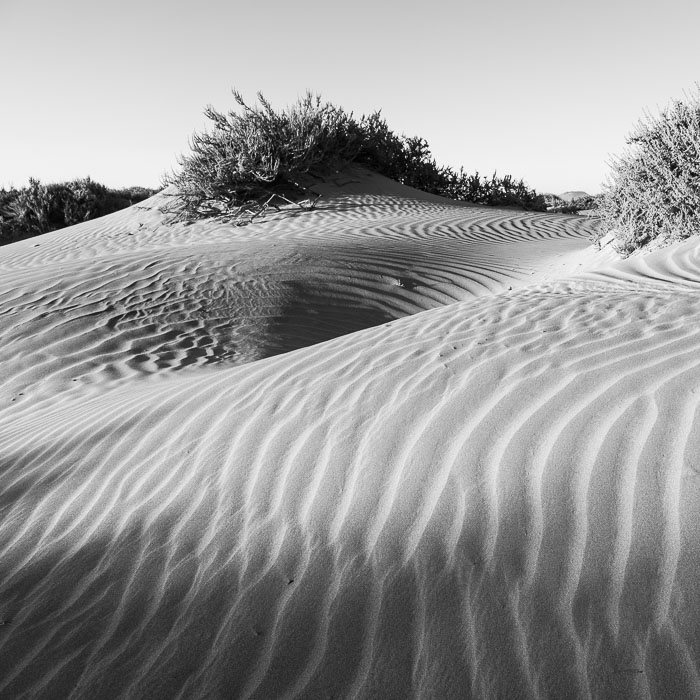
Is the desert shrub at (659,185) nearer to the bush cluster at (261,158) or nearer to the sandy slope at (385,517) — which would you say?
the sandy slope at (385,517)

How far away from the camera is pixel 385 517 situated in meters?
2.36

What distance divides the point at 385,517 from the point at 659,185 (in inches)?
318

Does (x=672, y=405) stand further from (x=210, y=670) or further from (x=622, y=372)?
(x=210, y=670)

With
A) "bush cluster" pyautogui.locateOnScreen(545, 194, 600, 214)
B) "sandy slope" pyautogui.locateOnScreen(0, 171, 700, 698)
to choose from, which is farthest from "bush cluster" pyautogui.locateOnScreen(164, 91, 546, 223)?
"sandy slope" pyautogui.locateOnScreen(0, 171, 700, 698)

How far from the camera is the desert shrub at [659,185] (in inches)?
322

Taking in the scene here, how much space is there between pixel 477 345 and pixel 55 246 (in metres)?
11.3

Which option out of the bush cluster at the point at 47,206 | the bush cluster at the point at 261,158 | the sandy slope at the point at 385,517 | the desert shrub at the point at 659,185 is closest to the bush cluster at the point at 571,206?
the bush cluster at the point at 261,158

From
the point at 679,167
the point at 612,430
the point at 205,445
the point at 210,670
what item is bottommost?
the point at 210,670

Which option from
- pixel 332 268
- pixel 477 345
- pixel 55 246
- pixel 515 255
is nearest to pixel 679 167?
pixel 515 255

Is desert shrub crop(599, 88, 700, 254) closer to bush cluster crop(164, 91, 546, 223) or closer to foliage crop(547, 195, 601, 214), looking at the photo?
bush cluster crop(164, 91, 546, 223)

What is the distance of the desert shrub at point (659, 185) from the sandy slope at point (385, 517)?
166 inches

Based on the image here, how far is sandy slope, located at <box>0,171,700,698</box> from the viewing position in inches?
69.9

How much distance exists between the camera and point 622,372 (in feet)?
9.71

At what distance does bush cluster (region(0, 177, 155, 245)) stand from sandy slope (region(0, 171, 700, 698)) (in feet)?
53.3
